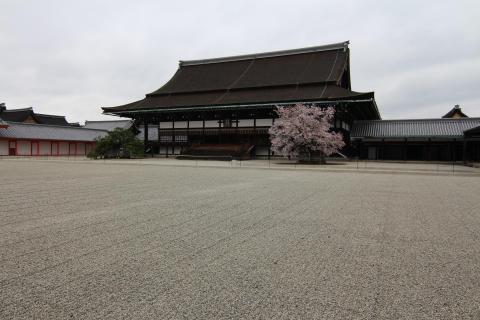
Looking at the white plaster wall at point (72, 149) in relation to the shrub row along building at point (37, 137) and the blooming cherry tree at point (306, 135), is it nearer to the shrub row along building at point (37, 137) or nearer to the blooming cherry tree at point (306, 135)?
the shrub row along building at point (37, 137)

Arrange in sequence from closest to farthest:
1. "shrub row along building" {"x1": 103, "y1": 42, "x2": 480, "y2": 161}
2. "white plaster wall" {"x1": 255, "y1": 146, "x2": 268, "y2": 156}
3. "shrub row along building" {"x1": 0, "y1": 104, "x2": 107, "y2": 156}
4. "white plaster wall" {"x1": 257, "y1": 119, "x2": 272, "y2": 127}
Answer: "shrub row along building" {"x1": 103, "y1": 42, "x2": 480, "y2": 161} → "white plaster wall" {"x1": 257, "y1": 119, "x2": 272, "y2": 127} → "white plaster wall" {"x1": 255, "y1": 146, "x2": 268, "y2": 156} → "shrub row along building" {"x1": 0, "y1": 104, "x2": 107, "y2": 156}

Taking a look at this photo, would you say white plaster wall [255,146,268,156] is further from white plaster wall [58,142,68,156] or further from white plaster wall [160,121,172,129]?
white plaster wall [58,142,68,156]

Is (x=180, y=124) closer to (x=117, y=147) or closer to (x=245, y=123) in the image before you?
(x=117, y=147)

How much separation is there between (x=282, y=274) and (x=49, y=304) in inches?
82.3

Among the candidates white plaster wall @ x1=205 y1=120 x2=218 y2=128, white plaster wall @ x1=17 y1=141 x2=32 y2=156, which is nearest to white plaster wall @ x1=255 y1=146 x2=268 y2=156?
white plaster wall @ x1=205 y1=120 x2=218 y2=128

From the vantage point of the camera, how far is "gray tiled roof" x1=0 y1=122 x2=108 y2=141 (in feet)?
126

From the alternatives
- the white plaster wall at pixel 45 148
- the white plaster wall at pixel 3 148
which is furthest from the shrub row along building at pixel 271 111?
the white plaster wall at pixel 3 148

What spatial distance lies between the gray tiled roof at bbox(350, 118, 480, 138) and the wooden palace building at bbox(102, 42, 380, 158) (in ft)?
5.08

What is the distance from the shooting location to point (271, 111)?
109 ft

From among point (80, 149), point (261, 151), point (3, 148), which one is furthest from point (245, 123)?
point (3, 148)

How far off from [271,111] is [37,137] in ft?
91.4

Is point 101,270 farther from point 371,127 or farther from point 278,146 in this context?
point 371,127

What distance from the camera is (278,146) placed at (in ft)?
88.4

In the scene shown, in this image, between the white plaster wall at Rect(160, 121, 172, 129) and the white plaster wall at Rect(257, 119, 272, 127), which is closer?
the white plaster wall at Rect(257, 119, 272, 127)
